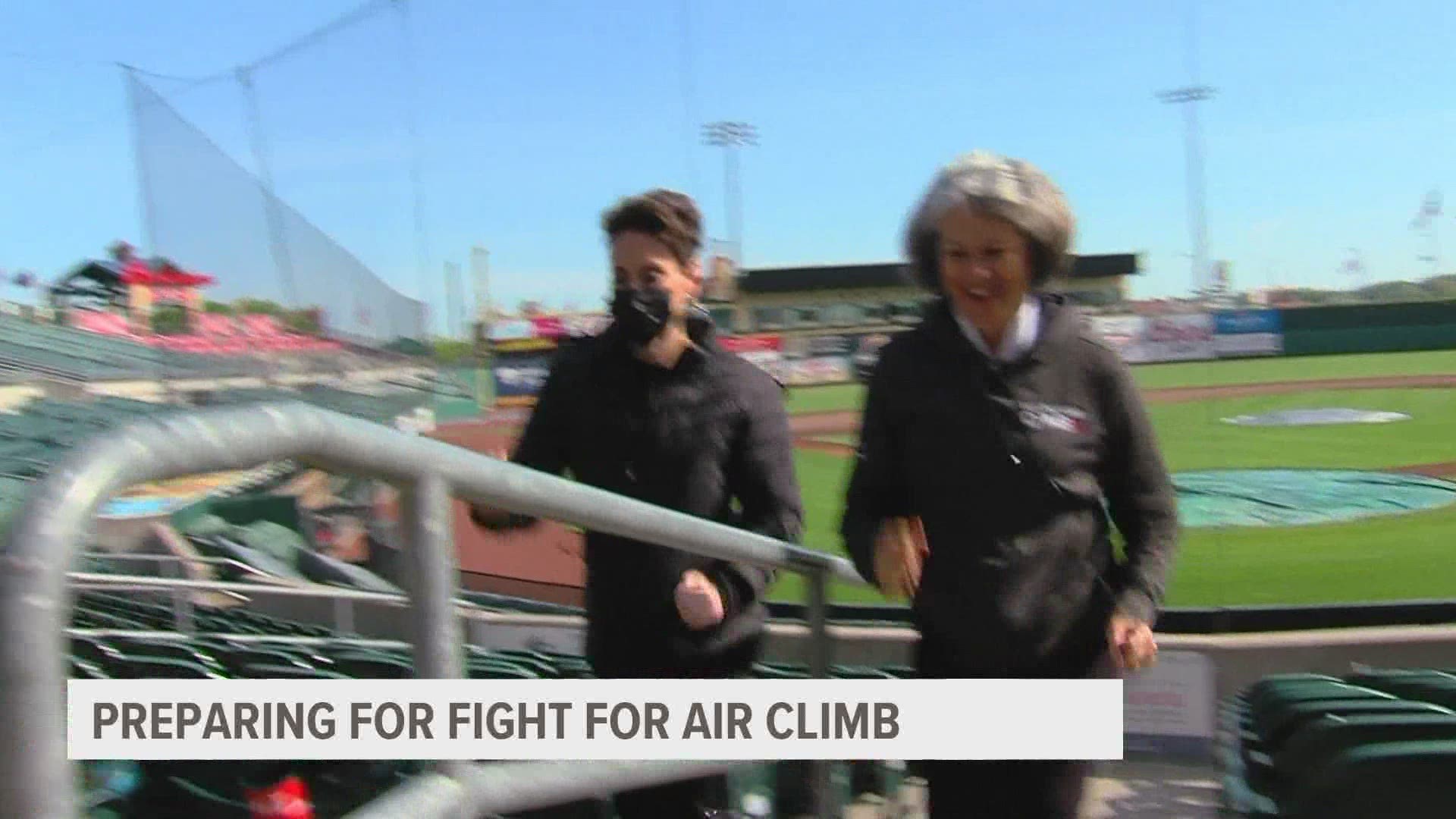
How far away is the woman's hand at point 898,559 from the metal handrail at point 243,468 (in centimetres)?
31

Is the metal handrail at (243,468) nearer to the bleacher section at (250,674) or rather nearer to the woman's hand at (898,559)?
the bleacher section at (250,674)

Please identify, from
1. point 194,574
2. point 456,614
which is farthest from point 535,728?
point 194,574

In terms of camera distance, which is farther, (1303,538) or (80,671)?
(1303,538)

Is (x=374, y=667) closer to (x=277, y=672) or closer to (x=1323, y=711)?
(x=277, y=672)

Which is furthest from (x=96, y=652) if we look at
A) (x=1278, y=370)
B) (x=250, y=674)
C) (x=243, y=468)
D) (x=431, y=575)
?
(x=1278, y=370)

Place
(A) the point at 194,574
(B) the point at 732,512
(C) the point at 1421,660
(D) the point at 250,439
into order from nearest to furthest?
(D) the point at 250,439 → (B) the point at 732,512 → (C) the point at 1421,660 → (A) the point at 194,574

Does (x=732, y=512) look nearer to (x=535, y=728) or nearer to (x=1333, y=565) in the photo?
(x=535, y=728)

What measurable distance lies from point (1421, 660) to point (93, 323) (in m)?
12.3

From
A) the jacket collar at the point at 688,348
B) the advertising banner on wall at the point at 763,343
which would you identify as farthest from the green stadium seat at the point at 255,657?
the advertising banner on wall at the point at 763,343

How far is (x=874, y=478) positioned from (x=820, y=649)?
2.08 ft

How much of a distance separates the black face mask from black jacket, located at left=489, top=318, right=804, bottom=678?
0.09 feet

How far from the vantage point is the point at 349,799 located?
43.0 inches

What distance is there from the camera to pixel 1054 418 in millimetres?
1473

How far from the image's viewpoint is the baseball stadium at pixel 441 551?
823 millimetres
